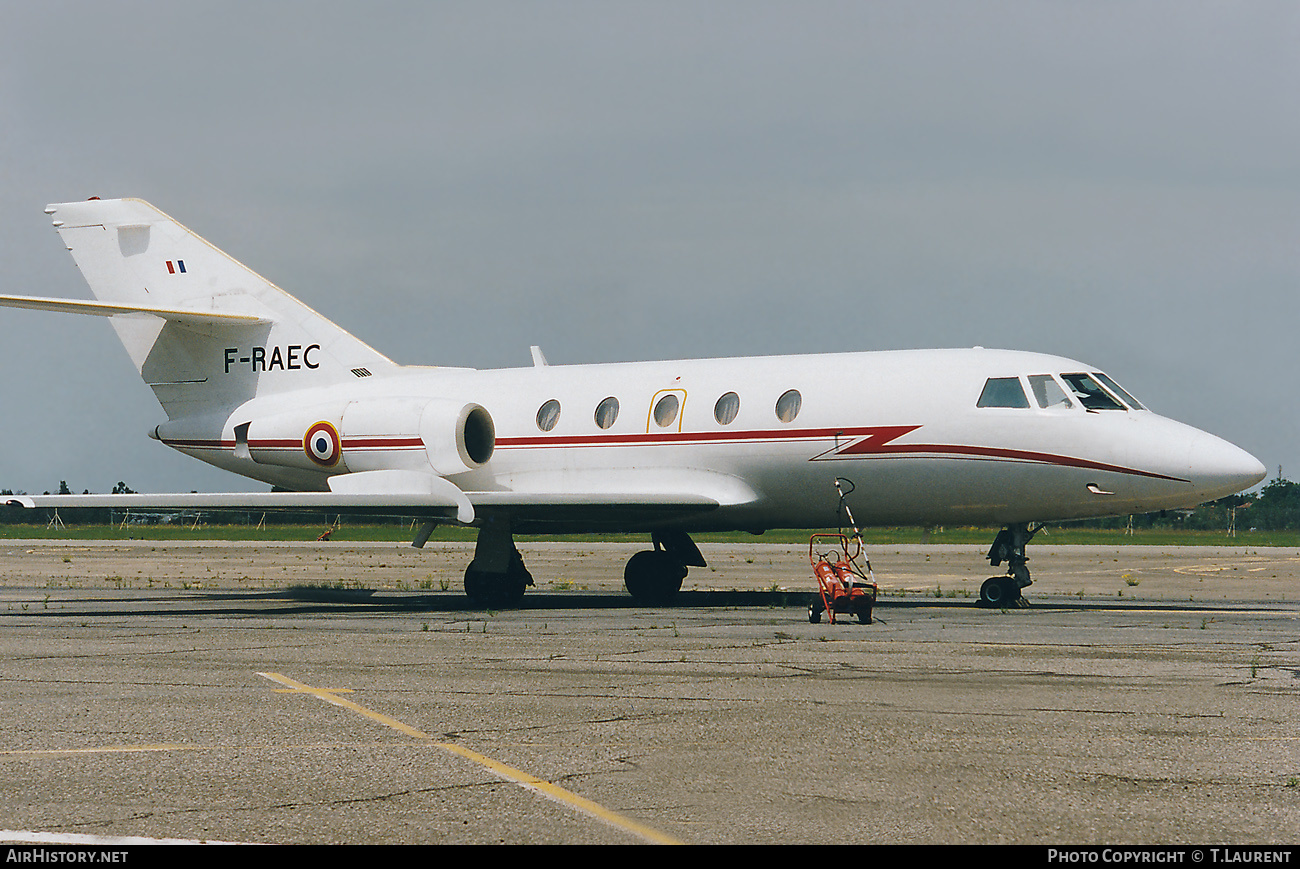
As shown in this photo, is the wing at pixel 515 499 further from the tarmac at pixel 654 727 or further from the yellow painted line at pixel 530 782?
the yellow painted line at pixel 530 782

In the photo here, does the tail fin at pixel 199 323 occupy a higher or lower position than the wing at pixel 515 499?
higher

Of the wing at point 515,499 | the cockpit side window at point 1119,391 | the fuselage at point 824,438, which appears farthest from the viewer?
the wing at point 515,499

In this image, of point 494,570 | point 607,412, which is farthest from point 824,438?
point 494,570

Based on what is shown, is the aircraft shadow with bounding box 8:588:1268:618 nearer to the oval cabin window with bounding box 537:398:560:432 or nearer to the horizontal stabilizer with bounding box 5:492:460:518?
the horizontal stabilizer with bounding box 5:492:460:518

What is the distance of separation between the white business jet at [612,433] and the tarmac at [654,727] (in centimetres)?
178

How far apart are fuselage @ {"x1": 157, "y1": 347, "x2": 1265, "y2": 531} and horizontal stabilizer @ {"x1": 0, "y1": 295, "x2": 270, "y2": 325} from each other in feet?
6.88

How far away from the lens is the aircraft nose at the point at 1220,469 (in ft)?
54.3

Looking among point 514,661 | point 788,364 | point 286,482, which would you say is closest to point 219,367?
point 286,482

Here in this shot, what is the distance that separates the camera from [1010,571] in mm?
18281

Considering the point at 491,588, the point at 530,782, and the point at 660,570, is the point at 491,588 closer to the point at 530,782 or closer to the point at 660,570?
the point at 660,570

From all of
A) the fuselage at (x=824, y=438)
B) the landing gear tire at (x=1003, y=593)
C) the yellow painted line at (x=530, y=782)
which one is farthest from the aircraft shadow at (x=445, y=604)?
the yellow painted line at (x=530, y=782)

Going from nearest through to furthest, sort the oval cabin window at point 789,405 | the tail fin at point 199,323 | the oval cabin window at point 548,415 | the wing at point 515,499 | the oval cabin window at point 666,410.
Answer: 1. the wing at point 515,499
2. the oval cabin window at point 789,405
3. the oval cabin window at point 666,410
4. the oval cabin window at point 548,415
5. the tail fin at point 199,323
